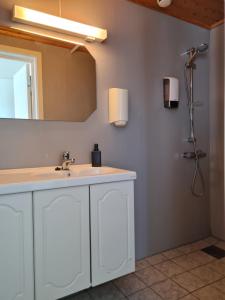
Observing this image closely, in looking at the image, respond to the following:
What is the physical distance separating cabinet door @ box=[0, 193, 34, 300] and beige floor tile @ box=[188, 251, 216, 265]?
4.87ft

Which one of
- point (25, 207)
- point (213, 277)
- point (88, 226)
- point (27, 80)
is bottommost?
point (213, 277)

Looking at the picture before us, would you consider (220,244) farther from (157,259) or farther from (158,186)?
(158,186)

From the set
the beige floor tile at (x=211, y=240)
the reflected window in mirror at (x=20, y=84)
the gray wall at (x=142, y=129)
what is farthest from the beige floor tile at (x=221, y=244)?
the reflected window in mirror at (x=20, y=84)

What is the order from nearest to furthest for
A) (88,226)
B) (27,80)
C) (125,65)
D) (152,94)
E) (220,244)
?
(88,226), (27,80), (125,65), (152,94), (220,244)

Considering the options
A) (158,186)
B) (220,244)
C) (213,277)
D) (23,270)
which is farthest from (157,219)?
(23,270)

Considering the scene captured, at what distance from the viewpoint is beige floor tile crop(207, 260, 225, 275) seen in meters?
1.87

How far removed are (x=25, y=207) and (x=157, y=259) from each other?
1429 mm

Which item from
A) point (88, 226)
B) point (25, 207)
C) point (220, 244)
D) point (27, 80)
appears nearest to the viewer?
point (25, 207)

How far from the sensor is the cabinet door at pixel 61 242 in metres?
1.18

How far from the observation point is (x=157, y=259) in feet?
6.72

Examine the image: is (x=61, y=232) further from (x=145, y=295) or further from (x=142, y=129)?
(x=142, y=129)

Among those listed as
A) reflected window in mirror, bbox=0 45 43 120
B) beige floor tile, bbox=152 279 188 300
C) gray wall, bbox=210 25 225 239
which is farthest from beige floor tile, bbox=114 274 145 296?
reflected window in mirror, bbox=0 45 43 120

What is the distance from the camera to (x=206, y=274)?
1.82 m

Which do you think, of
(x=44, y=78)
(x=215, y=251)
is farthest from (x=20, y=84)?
(x=215, y=251)
